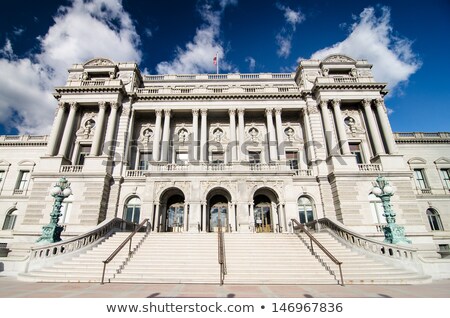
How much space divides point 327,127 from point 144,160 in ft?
62.2

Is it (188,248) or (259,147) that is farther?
(259,147)

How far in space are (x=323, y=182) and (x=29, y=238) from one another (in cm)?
2479

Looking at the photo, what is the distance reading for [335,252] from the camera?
479 inches

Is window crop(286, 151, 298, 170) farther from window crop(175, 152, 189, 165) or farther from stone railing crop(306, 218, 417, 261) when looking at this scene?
window crop(175, 152, 189, 165)

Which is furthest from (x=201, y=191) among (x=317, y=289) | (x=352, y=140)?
(x=352, y=140)

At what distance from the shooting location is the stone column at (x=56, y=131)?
21.5m

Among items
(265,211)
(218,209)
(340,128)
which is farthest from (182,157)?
(340,128)

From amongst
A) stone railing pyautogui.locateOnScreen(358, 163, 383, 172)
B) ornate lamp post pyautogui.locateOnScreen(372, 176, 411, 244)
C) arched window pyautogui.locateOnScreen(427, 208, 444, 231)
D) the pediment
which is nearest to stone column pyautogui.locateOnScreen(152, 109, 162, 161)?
the pediment

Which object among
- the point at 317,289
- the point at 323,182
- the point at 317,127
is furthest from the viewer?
the point at 317,127

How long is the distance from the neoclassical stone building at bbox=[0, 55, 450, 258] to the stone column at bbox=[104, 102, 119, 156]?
108 millimetres

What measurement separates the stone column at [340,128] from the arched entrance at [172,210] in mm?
15662

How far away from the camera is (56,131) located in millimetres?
22250

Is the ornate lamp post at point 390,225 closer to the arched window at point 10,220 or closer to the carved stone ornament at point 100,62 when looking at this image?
the carved stone ornament at point 100,62
